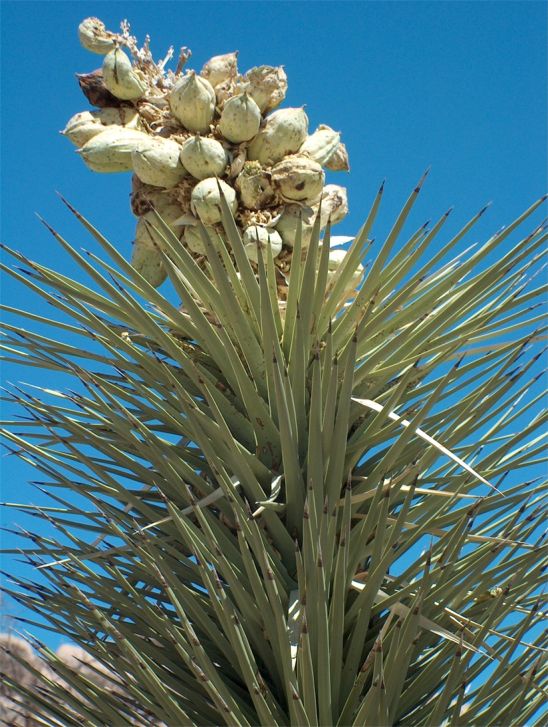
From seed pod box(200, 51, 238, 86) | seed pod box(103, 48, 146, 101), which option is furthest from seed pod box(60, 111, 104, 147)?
seed pod box(200, 51, 238, 86)

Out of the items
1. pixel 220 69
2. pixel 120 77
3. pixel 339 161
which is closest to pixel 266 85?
pixel 220 69

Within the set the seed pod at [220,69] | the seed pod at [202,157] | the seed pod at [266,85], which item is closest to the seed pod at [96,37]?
the seed pod at [220,69]

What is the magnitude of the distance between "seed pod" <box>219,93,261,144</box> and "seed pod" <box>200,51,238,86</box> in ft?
0.58

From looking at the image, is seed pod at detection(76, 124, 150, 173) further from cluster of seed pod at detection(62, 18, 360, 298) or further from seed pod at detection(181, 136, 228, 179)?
seed pod at detection(181, 136, 228, 179)

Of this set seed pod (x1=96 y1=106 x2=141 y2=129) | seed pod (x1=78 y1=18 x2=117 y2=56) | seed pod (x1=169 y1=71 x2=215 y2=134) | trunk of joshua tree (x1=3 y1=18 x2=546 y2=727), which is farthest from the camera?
seed pod (x1=78 y1=18 x2=117 y2=56)

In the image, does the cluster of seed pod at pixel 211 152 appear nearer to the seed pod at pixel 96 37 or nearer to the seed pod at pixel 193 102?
the seed pod at pixel 193 102

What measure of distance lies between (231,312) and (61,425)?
0.50 meters

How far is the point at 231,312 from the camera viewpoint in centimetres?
214

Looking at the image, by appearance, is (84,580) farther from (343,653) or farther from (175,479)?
(343,653)

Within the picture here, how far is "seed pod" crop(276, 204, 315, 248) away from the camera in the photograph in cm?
244

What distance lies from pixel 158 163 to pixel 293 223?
402 mm

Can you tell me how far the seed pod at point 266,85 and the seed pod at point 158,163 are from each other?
0.95ft

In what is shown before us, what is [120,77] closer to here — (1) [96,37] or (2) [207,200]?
(1) [96,37]

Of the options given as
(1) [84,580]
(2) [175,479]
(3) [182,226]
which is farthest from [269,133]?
(1) [84,580]
